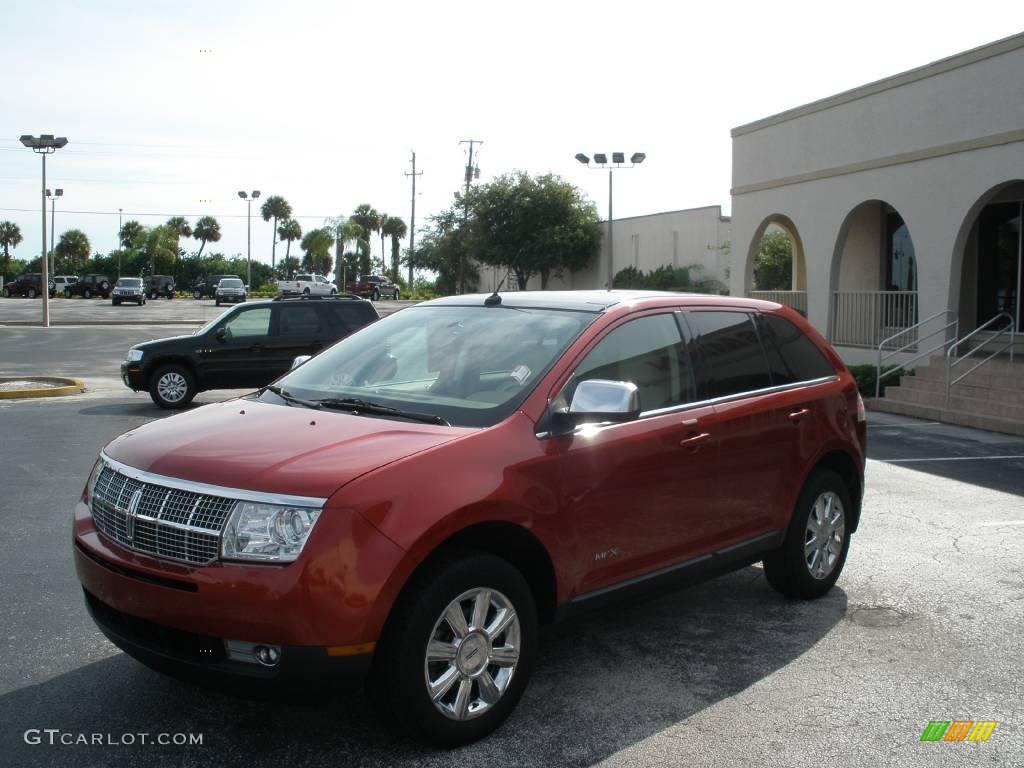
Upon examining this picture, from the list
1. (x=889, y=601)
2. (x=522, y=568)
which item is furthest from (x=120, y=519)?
(x=889, y=601)

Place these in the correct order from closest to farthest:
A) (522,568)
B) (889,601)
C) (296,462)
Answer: (296,462)
(522,568)
(889,601)

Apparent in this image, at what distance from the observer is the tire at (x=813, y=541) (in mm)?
5992

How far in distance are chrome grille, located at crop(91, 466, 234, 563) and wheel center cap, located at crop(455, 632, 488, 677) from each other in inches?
40.4

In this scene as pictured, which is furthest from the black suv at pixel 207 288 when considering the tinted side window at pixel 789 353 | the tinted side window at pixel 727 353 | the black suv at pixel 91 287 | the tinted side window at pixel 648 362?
the tinted side window at pixel 648 362

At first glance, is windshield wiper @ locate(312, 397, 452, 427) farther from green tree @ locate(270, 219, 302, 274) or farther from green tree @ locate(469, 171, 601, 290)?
green tree @ locate(270, 219, 302, 274)

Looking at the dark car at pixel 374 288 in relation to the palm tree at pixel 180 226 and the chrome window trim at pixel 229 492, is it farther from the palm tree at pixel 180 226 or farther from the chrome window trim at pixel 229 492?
the chrome window trim at pixel 229 492

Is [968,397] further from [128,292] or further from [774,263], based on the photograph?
[128,292]

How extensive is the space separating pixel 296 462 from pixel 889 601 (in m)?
4.00

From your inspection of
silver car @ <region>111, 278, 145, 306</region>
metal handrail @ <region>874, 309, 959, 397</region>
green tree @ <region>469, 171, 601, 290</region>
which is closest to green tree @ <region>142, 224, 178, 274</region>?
silver car @ <region>111, 278, 145, 306</region>

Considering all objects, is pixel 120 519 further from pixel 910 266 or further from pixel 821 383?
pixel 910 266

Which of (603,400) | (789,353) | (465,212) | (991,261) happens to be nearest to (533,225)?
(465,212)

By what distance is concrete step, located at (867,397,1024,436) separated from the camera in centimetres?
1447

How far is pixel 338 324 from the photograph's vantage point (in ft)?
55.7

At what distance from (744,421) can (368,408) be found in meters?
2.07
